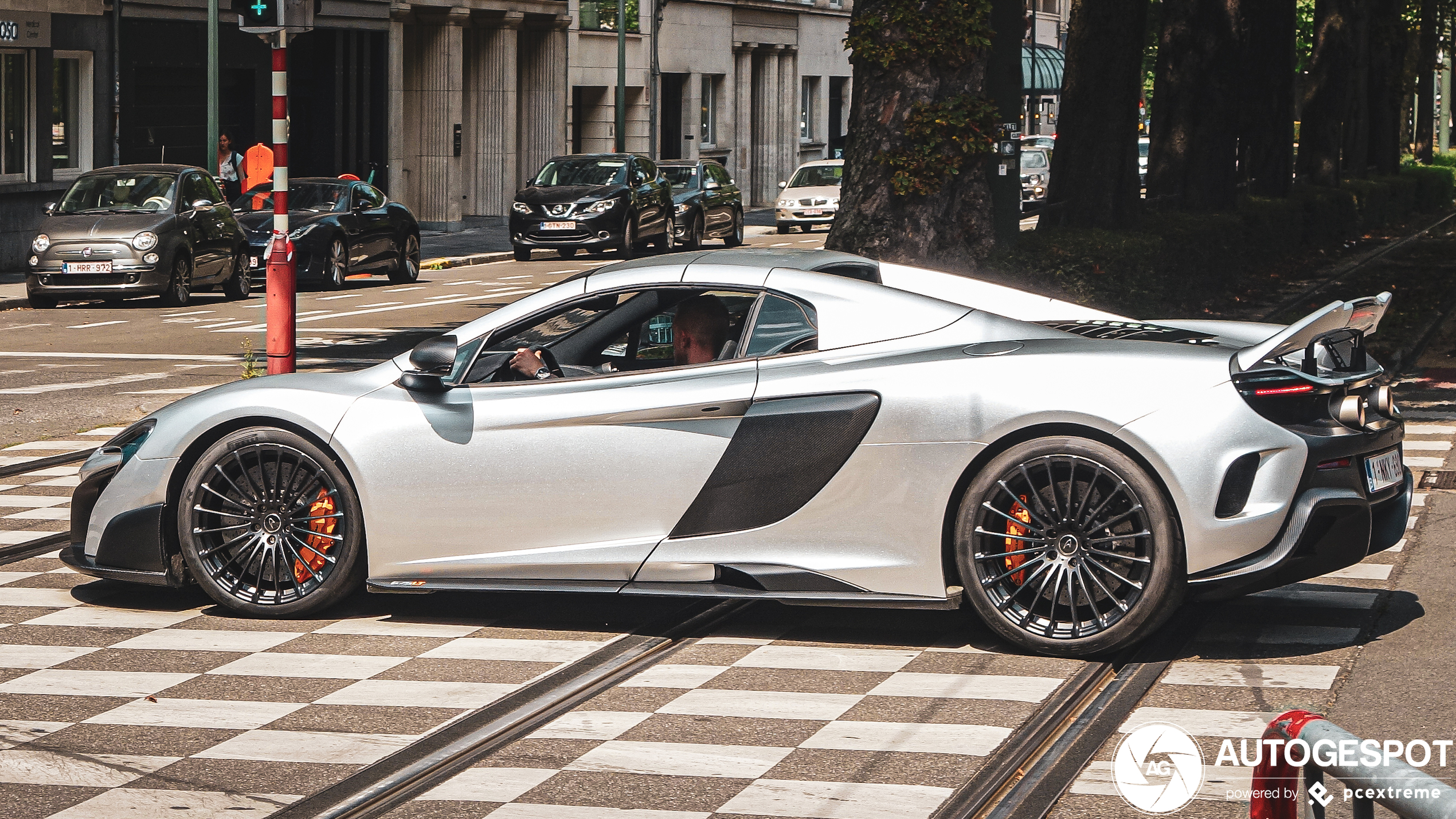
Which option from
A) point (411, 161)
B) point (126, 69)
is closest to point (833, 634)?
point (126, 69)

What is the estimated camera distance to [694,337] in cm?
698

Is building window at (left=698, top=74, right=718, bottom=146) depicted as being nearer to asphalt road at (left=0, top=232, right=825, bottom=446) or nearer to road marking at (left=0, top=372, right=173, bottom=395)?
asphalt road at (left=0, top=232, right=825, bottom=446)

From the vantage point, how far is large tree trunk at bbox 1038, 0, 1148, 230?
21.8m

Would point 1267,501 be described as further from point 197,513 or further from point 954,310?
point 197,513

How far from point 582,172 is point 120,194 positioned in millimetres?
11157

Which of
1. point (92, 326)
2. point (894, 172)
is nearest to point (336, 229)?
point (92, 326)

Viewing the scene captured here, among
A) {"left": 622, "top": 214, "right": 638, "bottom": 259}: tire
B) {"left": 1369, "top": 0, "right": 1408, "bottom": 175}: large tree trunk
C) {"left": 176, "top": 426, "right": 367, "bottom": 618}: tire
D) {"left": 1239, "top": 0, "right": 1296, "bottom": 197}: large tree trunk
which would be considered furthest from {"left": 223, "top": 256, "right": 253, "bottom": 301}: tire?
{"left": 1369, "top": 0, "right": 1408, "bottom": 175}: large tree trunk

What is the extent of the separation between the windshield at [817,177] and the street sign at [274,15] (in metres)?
32.0

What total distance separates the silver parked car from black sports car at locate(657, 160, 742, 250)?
12238mm

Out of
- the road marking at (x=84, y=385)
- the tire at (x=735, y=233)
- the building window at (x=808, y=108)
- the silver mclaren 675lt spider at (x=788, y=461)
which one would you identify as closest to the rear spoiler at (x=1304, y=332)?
the silver mclaren 675lt spider at (x=788, y=461)

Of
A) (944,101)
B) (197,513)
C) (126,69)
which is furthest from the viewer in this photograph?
(126,69)

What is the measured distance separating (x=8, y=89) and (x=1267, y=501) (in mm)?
26477

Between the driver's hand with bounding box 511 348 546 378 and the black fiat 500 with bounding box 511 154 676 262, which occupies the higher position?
the black fiat 500 with bounding box 511 154 676 262

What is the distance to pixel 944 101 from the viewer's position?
14.1m
